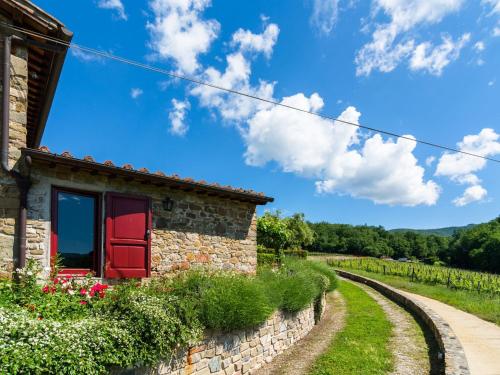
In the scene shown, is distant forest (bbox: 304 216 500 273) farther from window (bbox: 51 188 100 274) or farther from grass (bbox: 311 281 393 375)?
window (bbox: 51 188 100 274)

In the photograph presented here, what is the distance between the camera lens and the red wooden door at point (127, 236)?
633 centimetres

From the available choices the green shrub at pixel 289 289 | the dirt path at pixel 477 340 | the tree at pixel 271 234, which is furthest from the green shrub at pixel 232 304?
the tree at pixel 271 234

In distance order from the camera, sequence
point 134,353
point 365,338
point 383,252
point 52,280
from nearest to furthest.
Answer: point 134,353 < point 52,280 < point 365,338 < point 383,252

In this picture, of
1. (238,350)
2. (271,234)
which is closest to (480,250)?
(271,234)

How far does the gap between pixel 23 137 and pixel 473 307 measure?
14.7 meters

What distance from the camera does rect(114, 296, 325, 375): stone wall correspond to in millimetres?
5129

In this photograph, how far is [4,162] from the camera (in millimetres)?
5238

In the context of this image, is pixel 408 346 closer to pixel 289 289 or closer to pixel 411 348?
pixel 411 348

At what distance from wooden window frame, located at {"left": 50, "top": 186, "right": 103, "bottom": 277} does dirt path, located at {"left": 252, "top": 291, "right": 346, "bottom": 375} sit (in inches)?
148

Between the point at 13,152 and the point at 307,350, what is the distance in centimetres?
728

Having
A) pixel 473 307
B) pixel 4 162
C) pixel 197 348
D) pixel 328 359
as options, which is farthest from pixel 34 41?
pixel 473 307

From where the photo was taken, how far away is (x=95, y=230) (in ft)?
20.9

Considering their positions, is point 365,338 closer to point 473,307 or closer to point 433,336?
point 433,336

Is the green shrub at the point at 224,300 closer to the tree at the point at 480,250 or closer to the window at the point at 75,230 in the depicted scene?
the window at the point at 75,230
